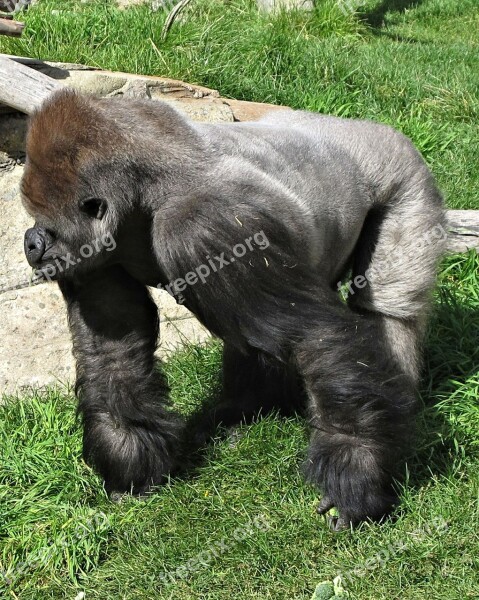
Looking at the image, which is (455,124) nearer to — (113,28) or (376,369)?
(113,28)

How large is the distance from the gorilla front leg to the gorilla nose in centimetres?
38

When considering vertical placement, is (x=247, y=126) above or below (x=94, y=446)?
above

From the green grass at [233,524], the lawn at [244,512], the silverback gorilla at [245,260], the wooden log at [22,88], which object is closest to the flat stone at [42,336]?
the lawn at [244,512]

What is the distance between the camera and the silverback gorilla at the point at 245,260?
310 cm

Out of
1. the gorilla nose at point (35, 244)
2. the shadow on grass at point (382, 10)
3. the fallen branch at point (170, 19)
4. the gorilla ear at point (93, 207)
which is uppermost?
the gorilla ear at point (93, 207)

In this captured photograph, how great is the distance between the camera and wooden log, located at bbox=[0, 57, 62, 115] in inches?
188

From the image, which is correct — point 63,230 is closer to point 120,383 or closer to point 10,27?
point 120,383

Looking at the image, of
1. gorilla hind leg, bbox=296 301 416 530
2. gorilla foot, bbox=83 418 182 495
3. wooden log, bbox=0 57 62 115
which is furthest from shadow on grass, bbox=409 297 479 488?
wooden log, bbox=0 57 62 115

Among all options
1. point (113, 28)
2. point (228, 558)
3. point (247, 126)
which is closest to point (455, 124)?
point (113, 28)

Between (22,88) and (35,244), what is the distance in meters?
1.93

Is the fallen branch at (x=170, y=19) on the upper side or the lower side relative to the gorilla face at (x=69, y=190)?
lower

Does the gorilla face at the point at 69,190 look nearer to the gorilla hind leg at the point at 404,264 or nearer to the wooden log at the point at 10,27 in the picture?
the gorilla hind leg at the point at 404,264

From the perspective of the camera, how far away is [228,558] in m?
3.29

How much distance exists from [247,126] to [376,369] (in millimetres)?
1196
